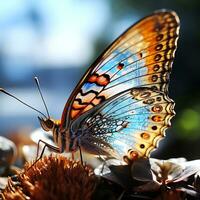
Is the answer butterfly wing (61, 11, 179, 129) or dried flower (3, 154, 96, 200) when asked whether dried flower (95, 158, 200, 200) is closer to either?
dried flower (3, 154, 96, 200)

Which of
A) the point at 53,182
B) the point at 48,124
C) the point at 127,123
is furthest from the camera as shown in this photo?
the point at 127,123

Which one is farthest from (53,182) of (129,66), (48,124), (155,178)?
(129,66)

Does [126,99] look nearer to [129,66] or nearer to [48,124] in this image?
[129,66]

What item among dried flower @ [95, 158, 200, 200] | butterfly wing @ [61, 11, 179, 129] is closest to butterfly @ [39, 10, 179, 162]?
butterfly wing @ [61, 11, 179, 129]

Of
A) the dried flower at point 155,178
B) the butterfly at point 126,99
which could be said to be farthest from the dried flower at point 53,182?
the butterfly at point 126,99

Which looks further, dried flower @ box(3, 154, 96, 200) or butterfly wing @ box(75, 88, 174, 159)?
butterfly wing @ box(75, 88, 174, 159)
